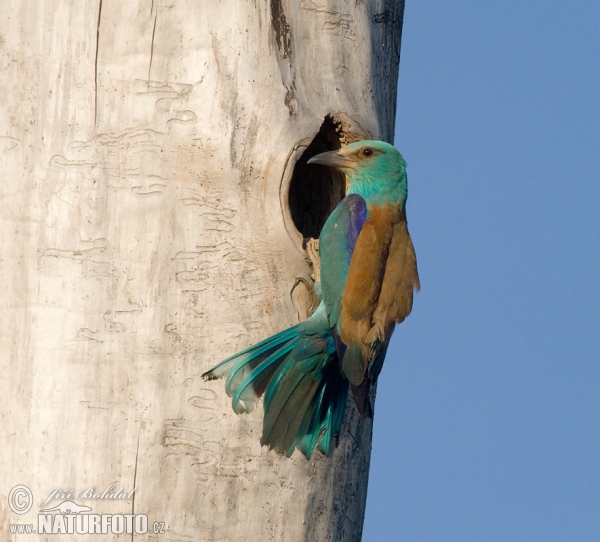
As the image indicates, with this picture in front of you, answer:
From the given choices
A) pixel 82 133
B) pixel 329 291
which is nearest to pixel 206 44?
pixel 82 133

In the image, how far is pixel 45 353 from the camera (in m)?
2.82

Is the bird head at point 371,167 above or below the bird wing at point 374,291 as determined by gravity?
above

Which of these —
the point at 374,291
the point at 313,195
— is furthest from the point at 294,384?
the point at 313,195

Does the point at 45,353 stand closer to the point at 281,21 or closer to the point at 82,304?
the point at 82,304

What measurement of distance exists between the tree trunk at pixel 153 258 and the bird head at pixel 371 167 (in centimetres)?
16

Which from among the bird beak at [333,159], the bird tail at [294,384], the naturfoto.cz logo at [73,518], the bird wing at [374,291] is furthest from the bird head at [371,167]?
the naturfoto.cz logo at [73,518]

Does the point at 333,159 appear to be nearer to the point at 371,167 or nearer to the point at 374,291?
the point at 371,167

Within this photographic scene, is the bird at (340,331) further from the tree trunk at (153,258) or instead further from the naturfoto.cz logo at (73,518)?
the naturfoto.cz logo at (73,518)

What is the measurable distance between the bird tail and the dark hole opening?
23.9 inches

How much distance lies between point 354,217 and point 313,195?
0.46m

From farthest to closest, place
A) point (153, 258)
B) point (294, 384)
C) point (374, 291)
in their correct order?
point (374, 291) → point (294, 384) → point (153, 258)

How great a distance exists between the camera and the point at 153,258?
2.91 m

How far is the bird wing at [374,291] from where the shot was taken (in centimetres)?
313

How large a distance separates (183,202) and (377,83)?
970mm
